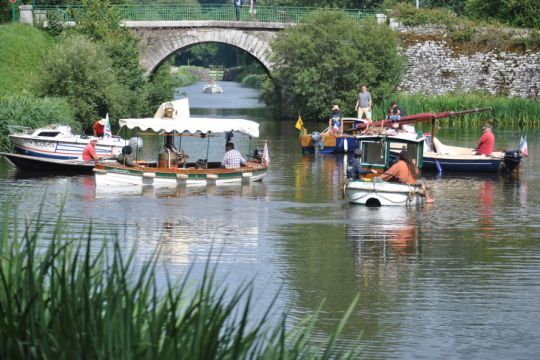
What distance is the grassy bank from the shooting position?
47188mm

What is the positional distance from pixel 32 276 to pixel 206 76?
125107 millimetres

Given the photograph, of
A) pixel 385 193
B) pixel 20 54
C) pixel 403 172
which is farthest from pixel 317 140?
pixel 20 54

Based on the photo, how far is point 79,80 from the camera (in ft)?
142

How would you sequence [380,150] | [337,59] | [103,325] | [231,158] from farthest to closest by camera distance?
[337,59]
[231,158]
[380,150]
[103,325]

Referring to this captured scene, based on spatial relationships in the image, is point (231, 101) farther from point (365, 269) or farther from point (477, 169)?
point (365, 269)

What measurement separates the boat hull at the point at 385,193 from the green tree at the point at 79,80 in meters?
19.2

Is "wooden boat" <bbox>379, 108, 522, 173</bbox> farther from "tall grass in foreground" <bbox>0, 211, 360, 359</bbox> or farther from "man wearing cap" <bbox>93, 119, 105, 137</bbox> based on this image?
"tall grass in foreground" <bbox>0, 211, 360, 359</bbox>

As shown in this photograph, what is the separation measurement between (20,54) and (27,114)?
1524cm

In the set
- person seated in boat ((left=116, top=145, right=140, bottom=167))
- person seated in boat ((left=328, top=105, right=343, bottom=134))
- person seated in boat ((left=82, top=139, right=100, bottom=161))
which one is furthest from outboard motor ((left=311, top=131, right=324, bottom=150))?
person seated in boat ((left=116, top=145, right=140, bottom=167))

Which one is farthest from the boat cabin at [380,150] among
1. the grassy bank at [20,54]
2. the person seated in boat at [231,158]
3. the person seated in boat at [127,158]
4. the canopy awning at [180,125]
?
the grassy bank at [20,54]

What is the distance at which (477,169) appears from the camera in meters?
33.2

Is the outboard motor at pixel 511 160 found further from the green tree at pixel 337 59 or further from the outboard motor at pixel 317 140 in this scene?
the green tree at pixel 337 59

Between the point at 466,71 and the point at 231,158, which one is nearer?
the point at 231,158

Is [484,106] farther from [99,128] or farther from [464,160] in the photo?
[99,128]
